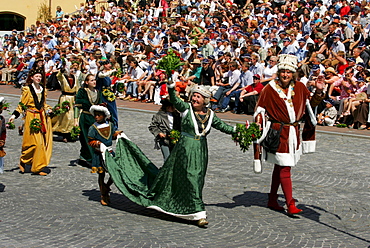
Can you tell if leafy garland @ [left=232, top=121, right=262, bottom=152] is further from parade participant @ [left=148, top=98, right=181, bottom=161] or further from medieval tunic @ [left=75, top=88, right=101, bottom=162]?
medieval tunic @ [left=75, top=88, right=101, bottom=162]

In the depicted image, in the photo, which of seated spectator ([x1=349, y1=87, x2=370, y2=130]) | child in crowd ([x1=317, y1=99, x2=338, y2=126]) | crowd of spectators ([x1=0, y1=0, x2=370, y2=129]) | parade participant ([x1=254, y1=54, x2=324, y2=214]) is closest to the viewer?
parade participant ([x1=254, y1=54, x2=324, y2=214])

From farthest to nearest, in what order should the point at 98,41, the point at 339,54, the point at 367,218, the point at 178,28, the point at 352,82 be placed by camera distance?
the point at 98,41
the point at 178,28
the point at 339,54
the point at 352,82
the point at 367,218

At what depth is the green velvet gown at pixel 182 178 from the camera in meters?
8.09

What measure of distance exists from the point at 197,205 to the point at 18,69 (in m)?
22.8

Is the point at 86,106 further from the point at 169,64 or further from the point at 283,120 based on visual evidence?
the point at 283,120

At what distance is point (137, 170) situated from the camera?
9.05 metres

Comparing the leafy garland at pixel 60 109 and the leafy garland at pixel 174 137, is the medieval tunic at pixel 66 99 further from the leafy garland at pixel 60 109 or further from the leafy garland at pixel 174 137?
the leafy garland at pixel 174 137

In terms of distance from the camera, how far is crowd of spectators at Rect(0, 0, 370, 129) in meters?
18.5

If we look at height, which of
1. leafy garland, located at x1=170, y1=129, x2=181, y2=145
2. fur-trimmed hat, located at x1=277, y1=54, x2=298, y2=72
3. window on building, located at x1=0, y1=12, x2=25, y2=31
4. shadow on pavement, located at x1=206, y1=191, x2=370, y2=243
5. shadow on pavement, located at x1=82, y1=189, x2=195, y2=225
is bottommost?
shadow on pavement, located at x1=82, y1=189, x2=195, y2=225

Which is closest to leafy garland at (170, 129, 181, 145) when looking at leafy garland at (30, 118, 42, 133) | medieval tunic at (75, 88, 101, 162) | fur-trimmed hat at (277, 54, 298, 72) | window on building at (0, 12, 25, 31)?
fur-trimmed hat at (277, 54, 298, 72)

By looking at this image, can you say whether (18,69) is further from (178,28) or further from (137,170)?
(137,170)

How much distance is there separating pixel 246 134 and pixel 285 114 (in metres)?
0.66

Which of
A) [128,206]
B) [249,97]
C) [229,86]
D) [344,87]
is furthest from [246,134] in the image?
[229,86]

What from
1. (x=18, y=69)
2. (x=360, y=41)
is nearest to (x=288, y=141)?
(x=360, y=41)
